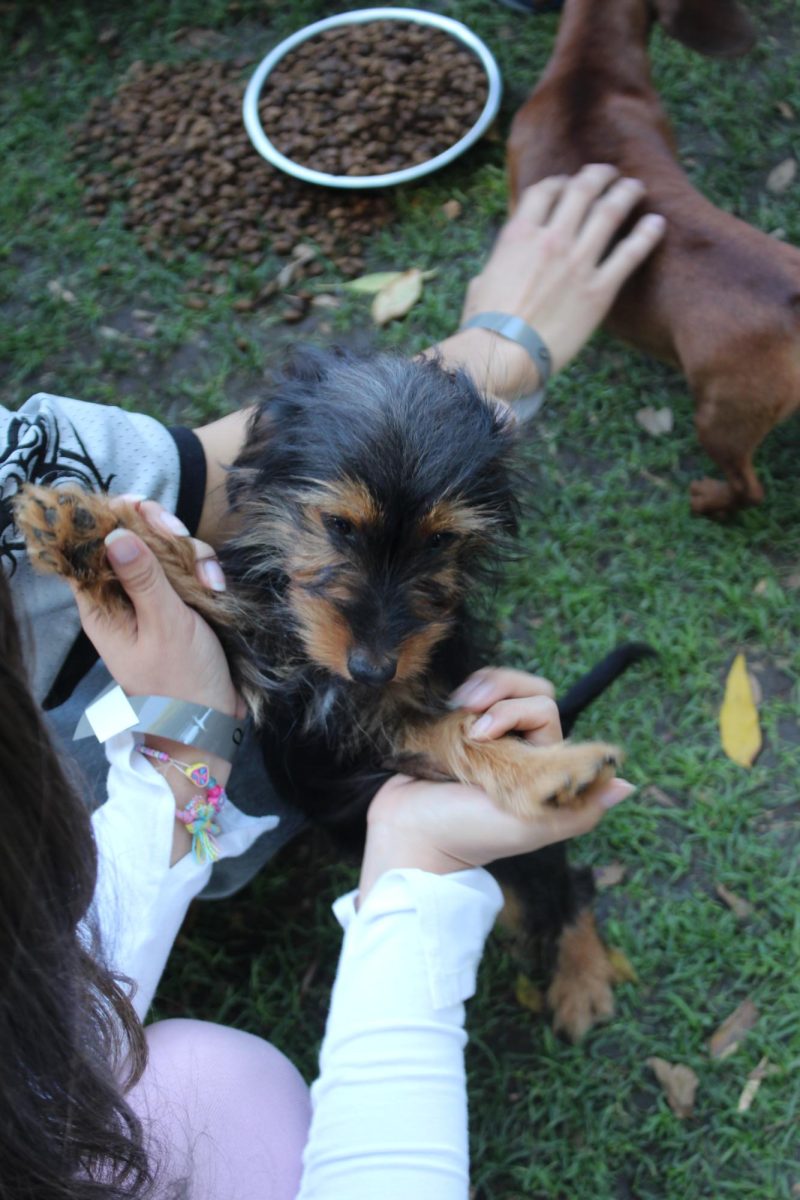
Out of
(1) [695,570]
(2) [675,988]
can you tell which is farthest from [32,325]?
(2) [675,988]

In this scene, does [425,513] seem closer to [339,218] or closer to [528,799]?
[528,799]

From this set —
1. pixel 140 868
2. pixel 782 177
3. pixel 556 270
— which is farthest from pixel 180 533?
pixel 782 177

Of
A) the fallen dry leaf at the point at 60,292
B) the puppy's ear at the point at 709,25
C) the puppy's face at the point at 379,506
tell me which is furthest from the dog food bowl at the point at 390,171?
the puppy's face at the point at 379,506

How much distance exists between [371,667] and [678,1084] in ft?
4.83

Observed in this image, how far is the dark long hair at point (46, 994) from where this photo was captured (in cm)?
96

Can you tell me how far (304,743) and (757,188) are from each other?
9.13 ft

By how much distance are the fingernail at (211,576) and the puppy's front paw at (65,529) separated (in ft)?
0.76

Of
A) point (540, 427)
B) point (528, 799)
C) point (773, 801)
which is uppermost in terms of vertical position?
point (528, 799)

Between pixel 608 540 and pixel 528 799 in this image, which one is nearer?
pixel 528 799

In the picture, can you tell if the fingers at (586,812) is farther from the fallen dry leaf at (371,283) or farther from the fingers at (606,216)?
the fallen dry leaf at (371,283)

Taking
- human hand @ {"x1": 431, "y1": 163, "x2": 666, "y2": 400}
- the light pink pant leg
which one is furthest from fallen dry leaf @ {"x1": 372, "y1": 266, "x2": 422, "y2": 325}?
the light pink pant leg

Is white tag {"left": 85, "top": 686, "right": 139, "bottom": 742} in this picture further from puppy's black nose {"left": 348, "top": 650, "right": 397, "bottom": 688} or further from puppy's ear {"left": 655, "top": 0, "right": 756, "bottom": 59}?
puppy's ear {"left": 655, "top": 0, "right": 756, "bottom": 59}

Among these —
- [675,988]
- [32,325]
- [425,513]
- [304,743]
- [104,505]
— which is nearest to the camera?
[425,513]

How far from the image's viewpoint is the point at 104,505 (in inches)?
68.7
